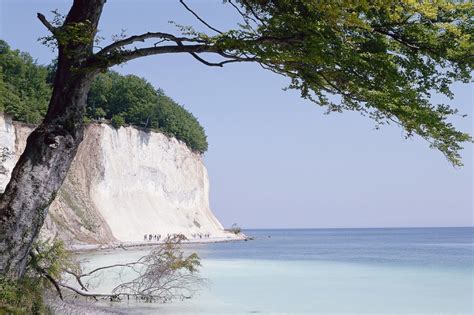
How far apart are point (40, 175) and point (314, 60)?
289 cm

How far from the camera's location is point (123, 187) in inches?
2074

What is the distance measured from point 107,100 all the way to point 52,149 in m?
55.5

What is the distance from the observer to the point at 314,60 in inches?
208

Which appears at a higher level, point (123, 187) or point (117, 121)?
point (117, 121)

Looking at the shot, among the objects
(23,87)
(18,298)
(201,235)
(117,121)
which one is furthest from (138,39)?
(201,235)

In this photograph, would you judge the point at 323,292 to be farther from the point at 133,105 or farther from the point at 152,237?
the point at 133,105

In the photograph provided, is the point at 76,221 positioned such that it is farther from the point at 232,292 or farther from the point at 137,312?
the point at 137,312

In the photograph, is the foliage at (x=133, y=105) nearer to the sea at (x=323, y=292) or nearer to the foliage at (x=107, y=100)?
the foliage at (x=107, y=100)

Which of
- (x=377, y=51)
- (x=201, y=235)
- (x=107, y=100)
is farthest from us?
(x=201, y=235)

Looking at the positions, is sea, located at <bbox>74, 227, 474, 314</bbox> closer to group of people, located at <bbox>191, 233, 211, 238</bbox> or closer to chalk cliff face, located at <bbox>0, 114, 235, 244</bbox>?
chalk cliff face, located at <bbox>0, 114, 235, 244</bbox>

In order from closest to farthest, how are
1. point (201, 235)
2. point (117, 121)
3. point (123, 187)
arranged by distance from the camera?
1. point (117, 121)
2. point (123, 187)
3. point (201, 235)

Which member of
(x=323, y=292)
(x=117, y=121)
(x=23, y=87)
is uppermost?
(x=23, y=87)

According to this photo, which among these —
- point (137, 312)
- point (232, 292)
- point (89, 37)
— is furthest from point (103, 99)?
point (89, 37)

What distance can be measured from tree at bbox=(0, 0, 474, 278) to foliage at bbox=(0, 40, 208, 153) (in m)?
36.6
